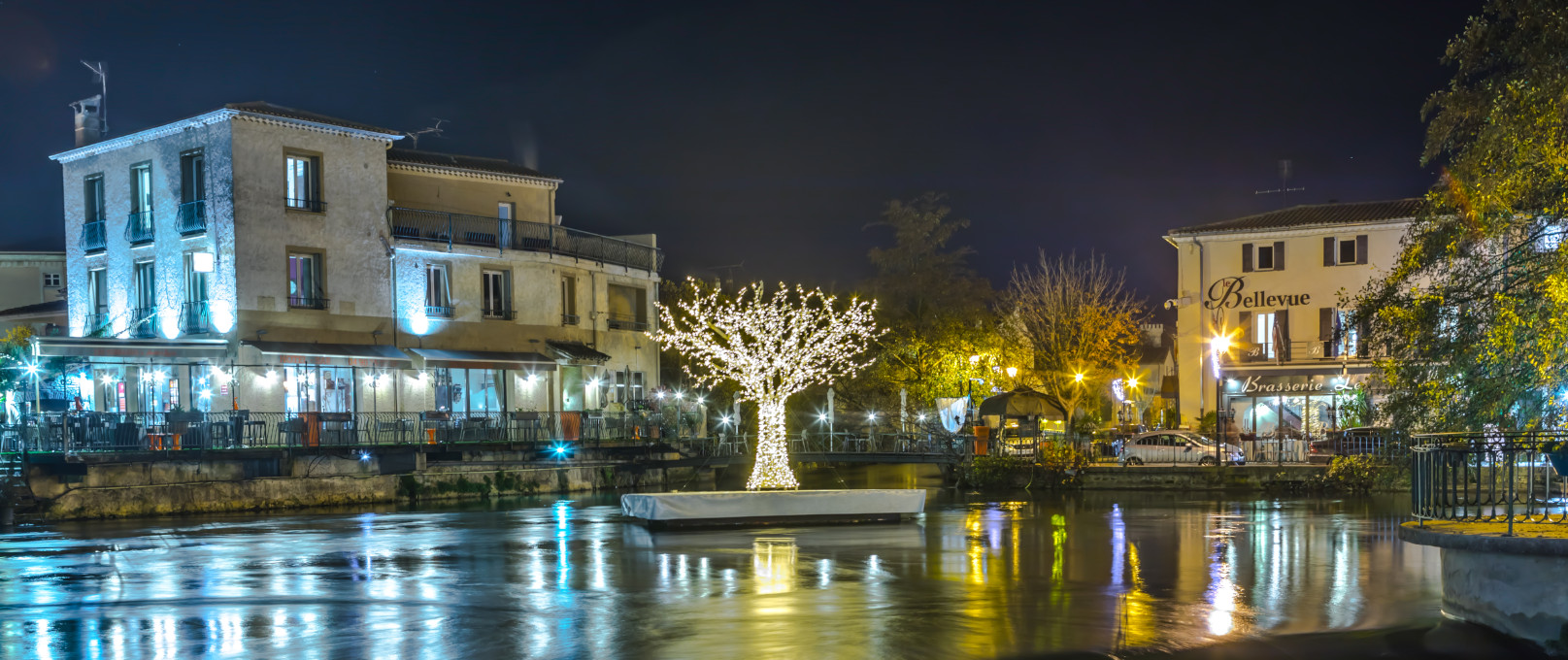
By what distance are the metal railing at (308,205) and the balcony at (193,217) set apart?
2.26 meters

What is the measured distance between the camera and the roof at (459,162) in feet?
145

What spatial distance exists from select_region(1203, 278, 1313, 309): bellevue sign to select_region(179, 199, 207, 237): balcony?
1418 inches

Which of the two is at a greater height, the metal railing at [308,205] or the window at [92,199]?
the window at [92,199]

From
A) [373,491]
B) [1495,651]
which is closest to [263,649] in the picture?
[1495,651]

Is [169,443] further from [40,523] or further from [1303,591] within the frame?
[1303,591]

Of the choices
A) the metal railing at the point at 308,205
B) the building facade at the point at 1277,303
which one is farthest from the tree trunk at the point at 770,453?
the building facade at the point at 1277,303

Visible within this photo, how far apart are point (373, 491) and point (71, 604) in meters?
20.9

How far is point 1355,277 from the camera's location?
4934 centimetres

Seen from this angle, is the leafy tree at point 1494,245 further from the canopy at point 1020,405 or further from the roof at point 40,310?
the roof at point 40,310

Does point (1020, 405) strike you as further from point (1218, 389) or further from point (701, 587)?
point (701, 587)

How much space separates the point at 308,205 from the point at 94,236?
7.05 m

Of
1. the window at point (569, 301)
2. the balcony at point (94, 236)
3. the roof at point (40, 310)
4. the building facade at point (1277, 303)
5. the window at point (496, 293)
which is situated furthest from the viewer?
the building facade at point (1277, 303)

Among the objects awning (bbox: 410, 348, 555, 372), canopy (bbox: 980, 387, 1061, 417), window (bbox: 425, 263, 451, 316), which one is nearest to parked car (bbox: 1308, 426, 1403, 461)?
canopy (bbox: 980, 387, 1061, 417)

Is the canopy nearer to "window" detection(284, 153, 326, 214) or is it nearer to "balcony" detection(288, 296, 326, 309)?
"balcony" detection(288, 296, 326, 309)
